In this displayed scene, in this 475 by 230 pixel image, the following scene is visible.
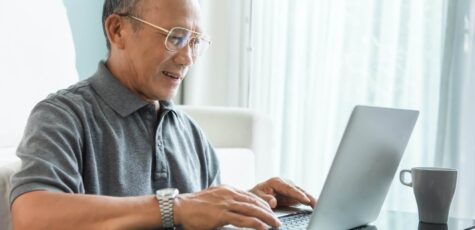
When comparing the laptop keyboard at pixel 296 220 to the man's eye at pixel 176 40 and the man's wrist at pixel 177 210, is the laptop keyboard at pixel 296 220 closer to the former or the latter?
the man's wrist at pixel 177 210

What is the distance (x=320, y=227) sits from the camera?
91 cm

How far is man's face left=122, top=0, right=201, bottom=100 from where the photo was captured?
50.0 inches

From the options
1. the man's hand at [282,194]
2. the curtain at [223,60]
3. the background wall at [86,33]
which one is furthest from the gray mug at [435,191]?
the curtain at [223,60]

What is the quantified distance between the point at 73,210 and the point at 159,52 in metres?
0.41

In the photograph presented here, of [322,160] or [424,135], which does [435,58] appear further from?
[322,160]

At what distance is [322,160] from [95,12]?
1143mm

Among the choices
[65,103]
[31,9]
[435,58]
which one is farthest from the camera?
[435,58]

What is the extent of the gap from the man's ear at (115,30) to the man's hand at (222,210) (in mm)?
480

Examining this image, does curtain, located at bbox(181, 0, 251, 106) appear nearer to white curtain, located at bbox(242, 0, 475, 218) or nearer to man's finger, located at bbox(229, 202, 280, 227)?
white curtain, located at bbox(242, 0, 475, 218)

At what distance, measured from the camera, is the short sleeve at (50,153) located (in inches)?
39.3

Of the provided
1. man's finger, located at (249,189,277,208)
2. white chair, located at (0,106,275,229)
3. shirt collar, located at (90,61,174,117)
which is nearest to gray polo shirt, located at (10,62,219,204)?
shirt collar, located at (90,61,174,117)

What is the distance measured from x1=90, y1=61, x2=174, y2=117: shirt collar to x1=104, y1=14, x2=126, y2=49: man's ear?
0.25 feet

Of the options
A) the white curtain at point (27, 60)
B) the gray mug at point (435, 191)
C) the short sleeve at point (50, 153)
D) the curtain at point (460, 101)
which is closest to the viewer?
the short sleeve at point (50, 153)

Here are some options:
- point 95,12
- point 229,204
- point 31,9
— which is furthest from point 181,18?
point 95,12
